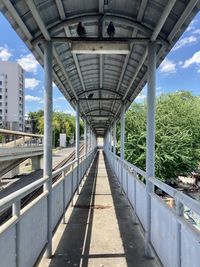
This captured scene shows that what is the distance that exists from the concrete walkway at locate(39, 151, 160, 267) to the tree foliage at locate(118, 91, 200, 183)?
67.7ft

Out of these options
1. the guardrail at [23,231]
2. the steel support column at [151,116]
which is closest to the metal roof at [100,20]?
the steel support column at [151,116]

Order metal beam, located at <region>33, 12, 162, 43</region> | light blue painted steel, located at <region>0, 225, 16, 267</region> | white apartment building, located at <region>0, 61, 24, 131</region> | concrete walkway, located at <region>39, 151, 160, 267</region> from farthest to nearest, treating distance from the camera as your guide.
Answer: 1. white apartment building, located at <region>0, 61, 24, 131</region>
2. metal beam, located at <region>33, 12, 162, 43</region>
3. concrete walkway, located at <region>39, 151, 160, 267</region>
4. light blue painted steel, located at <region>0, 225, 16, 267</region>

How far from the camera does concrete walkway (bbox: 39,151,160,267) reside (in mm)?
4723

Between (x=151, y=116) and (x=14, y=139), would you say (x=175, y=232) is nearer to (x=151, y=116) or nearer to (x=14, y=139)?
(x=151, y=116)

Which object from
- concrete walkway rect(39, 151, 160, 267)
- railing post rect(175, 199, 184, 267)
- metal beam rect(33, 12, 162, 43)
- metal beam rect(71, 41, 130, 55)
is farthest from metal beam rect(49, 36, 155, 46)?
concrete walkway rect(39, 151, 160, 267)

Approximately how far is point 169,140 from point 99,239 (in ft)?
79.7

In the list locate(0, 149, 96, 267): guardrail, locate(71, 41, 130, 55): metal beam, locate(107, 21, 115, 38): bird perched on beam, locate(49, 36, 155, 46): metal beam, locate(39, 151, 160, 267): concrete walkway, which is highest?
locate(107, 21, 115, 38): bird perched on beam

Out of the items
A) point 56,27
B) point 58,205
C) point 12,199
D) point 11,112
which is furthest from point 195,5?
point 11,112

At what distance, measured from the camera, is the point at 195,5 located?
152 inches

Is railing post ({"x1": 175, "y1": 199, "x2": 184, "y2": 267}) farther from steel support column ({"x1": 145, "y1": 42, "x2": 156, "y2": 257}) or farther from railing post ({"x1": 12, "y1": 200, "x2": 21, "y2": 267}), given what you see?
steel support column ({"x1": 145, "y1": 42, "x2": 156, "y2": 257})

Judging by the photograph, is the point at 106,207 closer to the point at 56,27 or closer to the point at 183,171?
A: the point at 56,27

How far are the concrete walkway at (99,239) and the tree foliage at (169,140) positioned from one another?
813 inches

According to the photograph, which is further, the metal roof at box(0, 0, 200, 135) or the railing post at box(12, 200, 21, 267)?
the metal roof at box(0, 0, 200, 135)

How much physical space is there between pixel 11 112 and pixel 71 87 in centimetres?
12141
